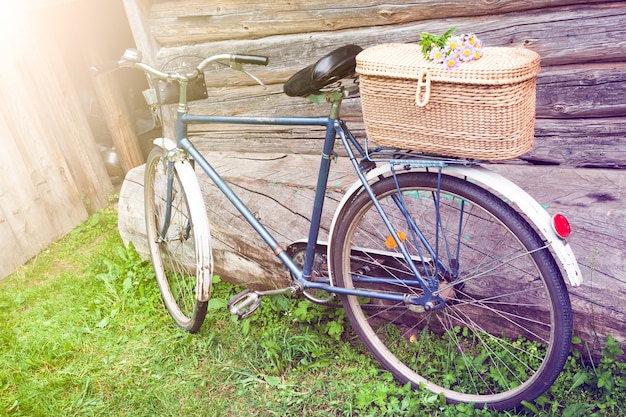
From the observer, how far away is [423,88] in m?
1.70

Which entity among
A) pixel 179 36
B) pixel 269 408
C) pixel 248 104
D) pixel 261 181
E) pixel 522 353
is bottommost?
pixel 269 408

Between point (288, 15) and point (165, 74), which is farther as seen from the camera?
point (288, 15)

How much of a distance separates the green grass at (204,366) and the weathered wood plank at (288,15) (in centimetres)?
170

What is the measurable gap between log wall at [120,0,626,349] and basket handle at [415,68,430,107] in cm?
99

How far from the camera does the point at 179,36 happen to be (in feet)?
12.9

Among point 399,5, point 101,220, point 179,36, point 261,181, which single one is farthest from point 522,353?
point 101,220

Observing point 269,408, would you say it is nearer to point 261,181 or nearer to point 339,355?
point 339,355

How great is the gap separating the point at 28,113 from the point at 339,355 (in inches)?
130

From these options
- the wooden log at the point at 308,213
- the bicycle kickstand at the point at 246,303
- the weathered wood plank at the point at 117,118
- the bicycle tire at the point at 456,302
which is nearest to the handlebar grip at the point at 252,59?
the bicycle tire at the point at 456,302

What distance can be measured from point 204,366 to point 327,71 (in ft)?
5.48

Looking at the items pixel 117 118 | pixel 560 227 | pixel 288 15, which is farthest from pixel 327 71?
pixel 117 118

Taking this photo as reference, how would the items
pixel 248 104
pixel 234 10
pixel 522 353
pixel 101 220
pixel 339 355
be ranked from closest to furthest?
1. pixel 522 353
2. pixel 339 355
3. pixel 234 10
4. pixel 248 104
5. pixel 101 220

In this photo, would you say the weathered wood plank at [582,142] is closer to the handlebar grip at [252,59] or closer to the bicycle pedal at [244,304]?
the handlebar grip at [252,59]

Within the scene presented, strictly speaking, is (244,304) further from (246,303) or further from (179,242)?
(179,242)
